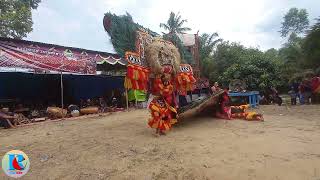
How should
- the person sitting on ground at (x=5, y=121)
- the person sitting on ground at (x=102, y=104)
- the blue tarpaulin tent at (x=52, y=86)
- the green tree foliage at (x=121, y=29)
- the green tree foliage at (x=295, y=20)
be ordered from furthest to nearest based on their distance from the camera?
the green tree foliage at (x=295, y=20) → the person sitting on ground at (x=102, y=104) → the blue tarpaulin tent at (x=52, y=86) → the person sitting on ground at (x=5, y=121) → the green tree foliage at (x=121, y=29)

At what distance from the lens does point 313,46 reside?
50.0ft

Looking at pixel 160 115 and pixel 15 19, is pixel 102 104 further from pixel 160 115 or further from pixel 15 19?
pixel 15 19

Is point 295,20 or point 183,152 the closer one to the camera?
point 183,152

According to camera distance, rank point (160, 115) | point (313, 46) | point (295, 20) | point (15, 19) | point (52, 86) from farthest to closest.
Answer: point (295, 20) → point (15, 19) → point (313, 46) → point (52, 86) → point (160, 115)

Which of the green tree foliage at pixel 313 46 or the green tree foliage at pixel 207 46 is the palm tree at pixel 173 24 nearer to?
the green tree foliage at pixel 207 46

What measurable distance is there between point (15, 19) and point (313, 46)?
19012mm

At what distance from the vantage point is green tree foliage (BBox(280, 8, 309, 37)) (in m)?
52.3

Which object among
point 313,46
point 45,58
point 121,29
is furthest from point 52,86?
point 313,46

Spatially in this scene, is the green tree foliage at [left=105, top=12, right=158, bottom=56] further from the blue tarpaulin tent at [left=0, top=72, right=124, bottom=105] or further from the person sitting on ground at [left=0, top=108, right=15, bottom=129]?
the blue tarpaulin tent at [left=0, top=72, right=124, bottom=105]

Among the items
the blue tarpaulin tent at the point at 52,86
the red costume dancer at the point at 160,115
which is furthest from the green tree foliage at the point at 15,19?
the red costume dancer at the point at 160,115

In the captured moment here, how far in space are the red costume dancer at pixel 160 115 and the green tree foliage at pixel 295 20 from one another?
51.0 metres

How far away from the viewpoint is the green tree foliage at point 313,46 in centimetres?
1507

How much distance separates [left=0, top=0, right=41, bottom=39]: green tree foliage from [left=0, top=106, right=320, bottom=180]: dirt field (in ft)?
56.6

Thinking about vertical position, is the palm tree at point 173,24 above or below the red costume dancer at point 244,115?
above
